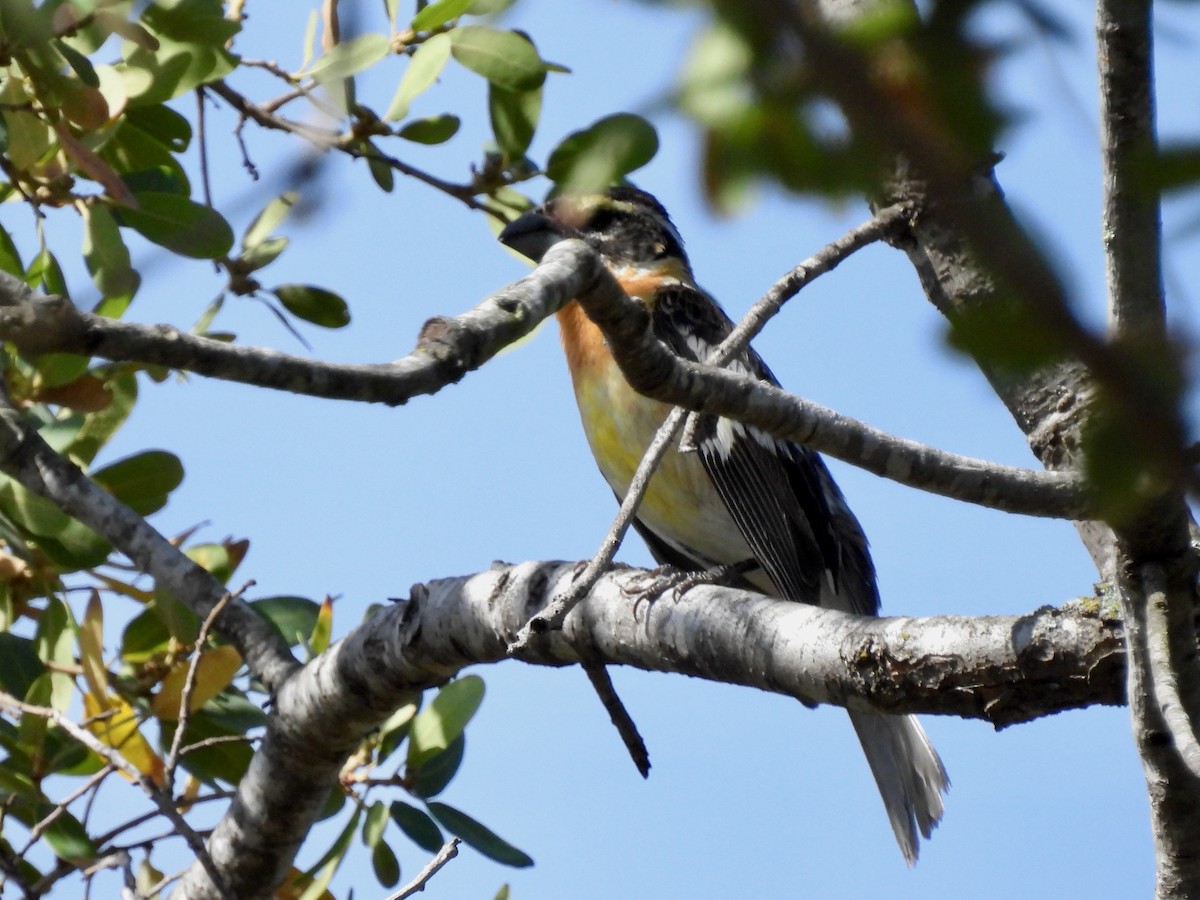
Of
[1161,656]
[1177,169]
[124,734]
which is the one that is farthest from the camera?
[124,734]

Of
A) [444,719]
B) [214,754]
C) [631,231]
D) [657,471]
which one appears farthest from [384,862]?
[631,231]

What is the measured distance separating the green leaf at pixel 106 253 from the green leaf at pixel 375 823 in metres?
1.63

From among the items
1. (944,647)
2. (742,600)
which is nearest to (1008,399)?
(742,600)

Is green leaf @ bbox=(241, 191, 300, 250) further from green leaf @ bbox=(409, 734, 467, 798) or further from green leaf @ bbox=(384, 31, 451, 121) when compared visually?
green leaf @ bbox=(409, 734, 467, 798)

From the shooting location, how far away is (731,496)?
17.0 ft

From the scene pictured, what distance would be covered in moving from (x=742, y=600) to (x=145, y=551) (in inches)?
67.1

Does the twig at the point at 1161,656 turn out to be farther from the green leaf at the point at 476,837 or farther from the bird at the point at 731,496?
the bird at the point at 731,496

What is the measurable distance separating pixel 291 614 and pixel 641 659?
59.2 inches

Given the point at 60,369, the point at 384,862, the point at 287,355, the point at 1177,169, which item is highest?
the point at 60,369

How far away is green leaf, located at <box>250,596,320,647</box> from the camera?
425 centimetres

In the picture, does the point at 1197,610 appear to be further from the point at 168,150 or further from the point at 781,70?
the point at 168,150

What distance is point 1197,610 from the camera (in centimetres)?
214

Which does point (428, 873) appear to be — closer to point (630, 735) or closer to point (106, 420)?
point (630, 735)

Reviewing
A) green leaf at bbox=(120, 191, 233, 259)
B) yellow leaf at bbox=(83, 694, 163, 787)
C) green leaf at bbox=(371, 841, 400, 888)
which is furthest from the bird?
yellow leaf at bbox=(83, 694, 163, 787)
